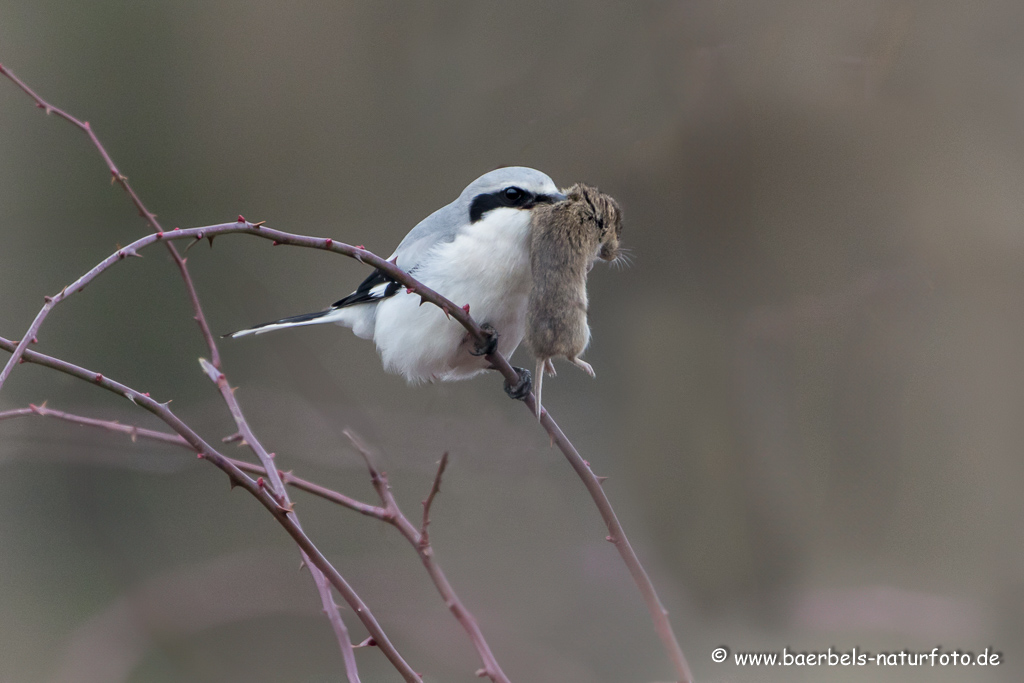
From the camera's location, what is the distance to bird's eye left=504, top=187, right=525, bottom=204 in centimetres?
98

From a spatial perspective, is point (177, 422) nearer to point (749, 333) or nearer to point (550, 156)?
point (550, 156)

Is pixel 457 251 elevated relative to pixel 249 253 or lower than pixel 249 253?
lower

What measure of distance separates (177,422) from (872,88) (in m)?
1.37

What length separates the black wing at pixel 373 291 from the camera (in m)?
1.23

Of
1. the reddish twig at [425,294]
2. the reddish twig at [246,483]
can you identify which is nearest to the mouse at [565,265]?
the reddish twig at [425,294]

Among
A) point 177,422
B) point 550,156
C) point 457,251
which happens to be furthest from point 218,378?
point 550,156

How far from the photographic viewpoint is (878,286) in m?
1.46

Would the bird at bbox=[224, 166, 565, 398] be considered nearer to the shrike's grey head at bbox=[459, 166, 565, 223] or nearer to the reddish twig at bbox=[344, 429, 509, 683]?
the shrike's grey head at bbox=[459, 166, 565, 223]

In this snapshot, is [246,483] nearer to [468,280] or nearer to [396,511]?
[396,511]

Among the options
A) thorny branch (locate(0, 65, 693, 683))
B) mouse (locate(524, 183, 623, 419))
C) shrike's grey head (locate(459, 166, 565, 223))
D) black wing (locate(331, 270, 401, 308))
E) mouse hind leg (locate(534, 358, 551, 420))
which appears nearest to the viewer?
thorny branch (locate(0, 65, 693, 683))

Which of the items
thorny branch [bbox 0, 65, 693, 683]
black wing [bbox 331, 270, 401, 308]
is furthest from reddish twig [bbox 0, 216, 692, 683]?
black wing [bbox 331, 270, 401, 308]

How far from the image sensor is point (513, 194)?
0.99m

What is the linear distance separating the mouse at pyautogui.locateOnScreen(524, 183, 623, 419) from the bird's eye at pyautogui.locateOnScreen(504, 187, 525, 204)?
0.09m

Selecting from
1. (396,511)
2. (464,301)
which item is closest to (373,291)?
(464,301)
